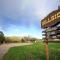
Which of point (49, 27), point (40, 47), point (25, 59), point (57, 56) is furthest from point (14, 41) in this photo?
point (49, 27)

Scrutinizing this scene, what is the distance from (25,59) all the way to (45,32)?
4132 mm

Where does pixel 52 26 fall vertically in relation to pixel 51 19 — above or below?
below

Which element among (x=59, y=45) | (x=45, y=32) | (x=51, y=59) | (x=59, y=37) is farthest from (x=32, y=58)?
(x=59, y=37)

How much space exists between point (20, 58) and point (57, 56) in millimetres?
2540

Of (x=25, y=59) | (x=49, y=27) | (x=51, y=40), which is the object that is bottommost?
(x=25, y=59)

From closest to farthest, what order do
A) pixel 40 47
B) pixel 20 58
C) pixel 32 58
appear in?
pixel 32 58 < pixel 20 58 < pixel 40 47

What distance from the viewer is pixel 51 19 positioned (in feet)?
21.8

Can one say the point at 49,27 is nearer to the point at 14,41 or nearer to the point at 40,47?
the point at 40,47

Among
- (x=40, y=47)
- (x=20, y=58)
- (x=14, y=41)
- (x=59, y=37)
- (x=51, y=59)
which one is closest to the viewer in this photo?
(x=59, y=37)

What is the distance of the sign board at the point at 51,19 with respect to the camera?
20.2 feet

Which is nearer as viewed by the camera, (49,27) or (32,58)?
(49,27)

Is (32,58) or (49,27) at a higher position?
(49,27)

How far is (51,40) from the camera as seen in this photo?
6.60 meters

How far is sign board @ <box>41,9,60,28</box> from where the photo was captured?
6.14 metres
